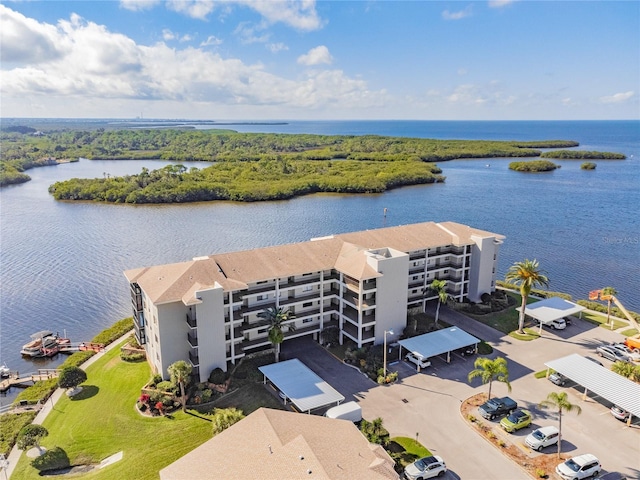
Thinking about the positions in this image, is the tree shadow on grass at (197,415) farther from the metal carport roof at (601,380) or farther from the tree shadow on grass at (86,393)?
the metal carport roof at (601,380)

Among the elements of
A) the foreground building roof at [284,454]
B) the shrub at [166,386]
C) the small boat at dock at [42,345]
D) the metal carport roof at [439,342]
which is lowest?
the small boat at dock at [42,345]

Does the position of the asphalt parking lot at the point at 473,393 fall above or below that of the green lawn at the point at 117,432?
above

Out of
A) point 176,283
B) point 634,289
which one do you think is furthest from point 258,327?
point 634,289

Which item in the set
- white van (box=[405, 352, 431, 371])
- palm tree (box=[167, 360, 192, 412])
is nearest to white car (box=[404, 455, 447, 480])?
white van (box=[405, 352, 431, 371])

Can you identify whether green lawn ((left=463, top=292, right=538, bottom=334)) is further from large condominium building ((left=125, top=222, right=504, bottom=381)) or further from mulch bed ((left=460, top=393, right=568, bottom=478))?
mulch bed ((left=460, top=393, right=568, bottom=478))

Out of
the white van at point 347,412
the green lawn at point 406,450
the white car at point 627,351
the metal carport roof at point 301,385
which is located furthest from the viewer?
the white car at point 627,351

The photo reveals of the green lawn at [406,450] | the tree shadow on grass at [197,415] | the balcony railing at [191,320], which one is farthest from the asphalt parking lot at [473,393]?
the tree shadow on grass at [197,415]

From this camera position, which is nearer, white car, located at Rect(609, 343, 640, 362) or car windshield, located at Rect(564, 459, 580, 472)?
car windshield, located at Rect(564, 459, 580, 472)
